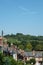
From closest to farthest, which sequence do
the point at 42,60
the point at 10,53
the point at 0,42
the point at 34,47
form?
the point at 0,42 < the point at 10,53 < the point at 42,60 < the point at 34,47

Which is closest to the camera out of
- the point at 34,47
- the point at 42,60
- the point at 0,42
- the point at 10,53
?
the point at 0,42

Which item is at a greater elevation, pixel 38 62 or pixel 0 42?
pixel 0 42

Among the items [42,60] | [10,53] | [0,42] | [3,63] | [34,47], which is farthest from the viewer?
[34,47]

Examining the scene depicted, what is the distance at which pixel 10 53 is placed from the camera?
49719mm

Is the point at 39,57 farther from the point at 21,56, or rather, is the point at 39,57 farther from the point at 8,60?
the point at 8,60

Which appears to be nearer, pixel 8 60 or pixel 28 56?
pixel 8 60

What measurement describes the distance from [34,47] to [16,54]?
27797mm

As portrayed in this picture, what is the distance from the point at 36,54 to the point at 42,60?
134 inches

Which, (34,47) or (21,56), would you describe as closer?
(21,56)

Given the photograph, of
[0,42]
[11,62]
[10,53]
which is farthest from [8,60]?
[10,53]

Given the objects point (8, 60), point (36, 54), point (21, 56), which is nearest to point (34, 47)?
point (36, 54)

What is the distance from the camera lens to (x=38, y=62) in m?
54.5

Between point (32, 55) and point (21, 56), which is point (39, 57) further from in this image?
point (21, 56)

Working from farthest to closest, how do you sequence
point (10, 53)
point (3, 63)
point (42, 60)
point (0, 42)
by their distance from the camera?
point (42, 60)
point (10, 53)
point (0, 42)
point (3, 63)
